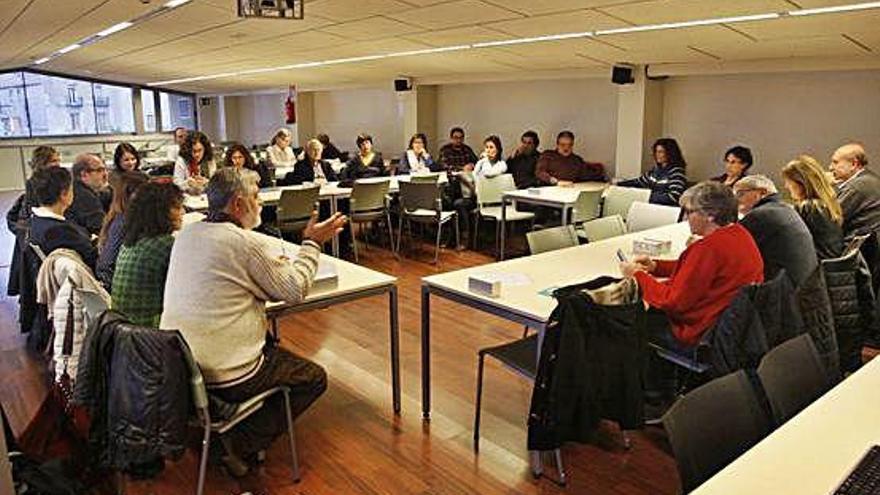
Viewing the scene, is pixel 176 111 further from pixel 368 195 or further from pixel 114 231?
pixel 114 231

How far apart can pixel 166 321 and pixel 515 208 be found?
4.81 metres

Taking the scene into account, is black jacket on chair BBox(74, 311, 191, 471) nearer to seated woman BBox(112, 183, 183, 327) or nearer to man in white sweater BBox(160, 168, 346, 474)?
man in white sweater BBox(160, 168, 346, 474)

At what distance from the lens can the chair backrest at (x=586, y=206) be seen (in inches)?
228

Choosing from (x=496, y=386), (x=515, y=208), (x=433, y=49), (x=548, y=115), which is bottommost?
(x=496, y=386)

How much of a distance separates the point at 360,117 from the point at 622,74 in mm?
6196

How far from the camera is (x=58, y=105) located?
547 inches

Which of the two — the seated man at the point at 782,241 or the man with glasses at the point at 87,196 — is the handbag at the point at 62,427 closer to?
the man with glasses at the point at 87,196

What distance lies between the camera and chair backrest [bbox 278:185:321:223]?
5820 mm

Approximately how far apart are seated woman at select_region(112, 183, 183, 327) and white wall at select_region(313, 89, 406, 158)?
327 inches

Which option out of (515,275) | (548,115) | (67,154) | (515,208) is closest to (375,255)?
(515,208)

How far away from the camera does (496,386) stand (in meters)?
3.56

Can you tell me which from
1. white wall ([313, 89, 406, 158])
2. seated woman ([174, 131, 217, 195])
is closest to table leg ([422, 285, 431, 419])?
seated woman ([174, 131, 217, 195])

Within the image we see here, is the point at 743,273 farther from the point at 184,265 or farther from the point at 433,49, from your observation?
the point at 433,49

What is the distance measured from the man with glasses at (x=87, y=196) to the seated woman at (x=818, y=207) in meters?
4.34
